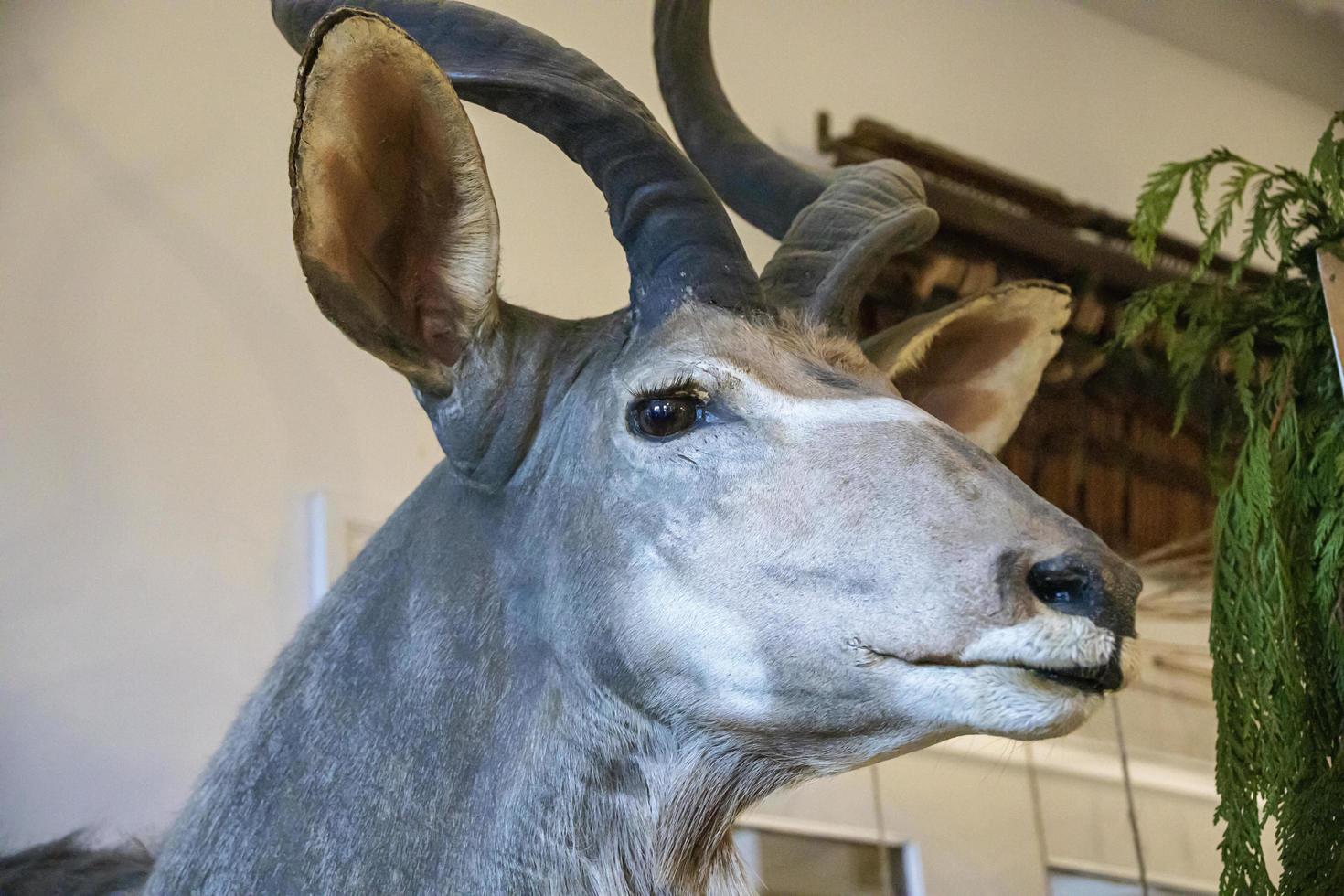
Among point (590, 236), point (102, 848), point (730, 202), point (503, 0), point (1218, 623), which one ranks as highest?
point (503, 0)

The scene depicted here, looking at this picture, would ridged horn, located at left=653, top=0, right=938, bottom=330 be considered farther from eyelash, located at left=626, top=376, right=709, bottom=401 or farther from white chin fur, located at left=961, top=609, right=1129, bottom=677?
white chin fur, located at left=961, top=609, right=1129, bottom=677

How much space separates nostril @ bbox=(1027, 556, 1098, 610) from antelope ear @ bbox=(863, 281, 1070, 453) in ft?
1.75

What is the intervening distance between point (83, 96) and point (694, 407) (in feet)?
3.74

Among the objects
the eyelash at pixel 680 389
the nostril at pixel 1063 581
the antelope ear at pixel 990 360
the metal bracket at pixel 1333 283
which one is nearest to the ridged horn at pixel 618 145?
the eyelash at pixel 680 389

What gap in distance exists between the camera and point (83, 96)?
1895mm

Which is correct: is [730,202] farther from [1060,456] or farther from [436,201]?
[1060,456]

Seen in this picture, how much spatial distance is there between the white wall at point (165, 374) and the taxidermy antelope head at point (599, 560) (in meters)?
0.48

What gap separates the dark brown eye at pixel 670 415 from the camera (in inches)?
45.5

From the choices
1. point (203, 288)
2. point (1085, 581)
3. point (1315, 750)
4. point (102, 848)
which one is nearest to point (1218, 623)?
point (1315, 750)

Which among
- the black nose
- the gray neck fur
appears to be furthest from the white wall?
the black nose

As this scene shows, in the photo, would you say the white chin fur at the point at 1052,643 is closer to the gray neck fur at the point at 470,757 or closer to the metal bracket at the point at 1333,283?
the gray neck fur at the point at 470,757

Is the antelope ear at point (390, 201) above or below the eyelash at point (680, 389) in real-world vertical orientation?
above

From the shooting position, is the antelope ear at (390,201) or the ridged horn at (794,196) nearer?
the antelope ear at (390,201)

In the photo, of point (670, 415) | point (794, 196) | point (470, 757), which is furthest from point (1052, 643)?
point (794, 196)
